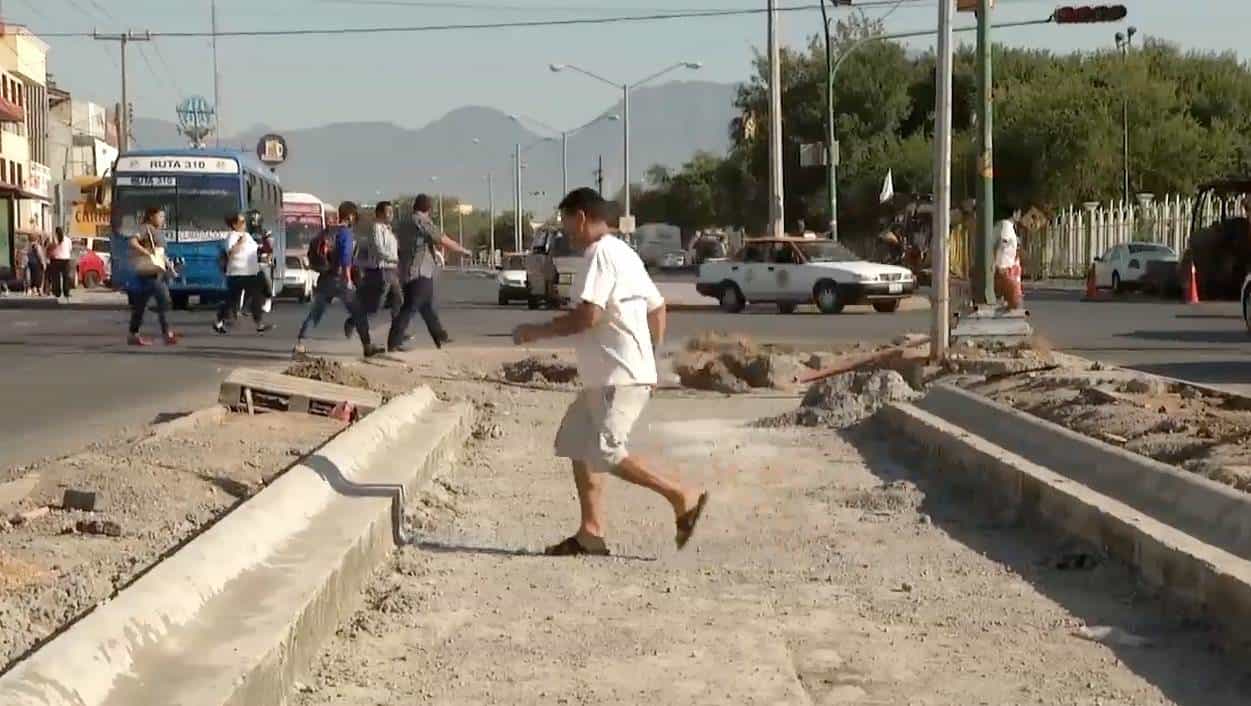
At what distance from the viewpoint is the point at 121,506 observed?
835 centimetres

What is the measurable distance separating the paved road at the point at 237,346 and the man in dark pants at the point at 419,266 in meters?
1.87

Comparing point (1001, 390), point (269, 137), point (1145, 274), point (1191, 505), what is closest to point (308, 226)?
point (269, 137)

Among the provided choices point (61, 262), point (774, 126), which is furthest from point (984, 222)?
point (61, 262)

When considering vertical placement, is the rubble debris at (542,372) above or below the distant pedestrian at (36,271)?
below

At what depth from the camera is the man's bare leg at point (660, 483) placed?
26.5 ft

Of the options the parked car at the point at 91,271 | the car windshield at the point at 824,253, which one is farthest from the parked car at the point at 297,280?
the car windshield at the point at 824,253

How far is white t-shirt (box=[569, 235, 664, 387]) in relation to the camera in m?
7.91

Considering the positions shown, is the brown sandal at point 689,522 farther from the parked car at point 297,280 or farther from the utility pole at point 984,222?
the parked car at point 297,280

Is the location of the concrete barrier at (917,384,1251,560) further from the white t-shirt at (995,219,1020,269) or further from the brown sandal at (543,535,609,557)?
the white t-shirt at (995,219,1020,269)

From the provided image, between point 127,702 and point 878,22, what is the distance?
2991 inches

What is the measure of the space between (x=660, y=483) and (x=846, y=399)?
682 cm

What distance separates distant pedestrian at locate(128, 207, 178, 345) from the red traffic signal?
14726mm

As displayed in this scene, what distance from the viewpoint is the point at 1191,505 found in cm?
788

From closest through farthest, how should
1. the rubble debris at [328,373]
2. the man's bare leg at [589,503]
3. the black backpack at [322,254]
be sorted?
the man's bare leg at [589,503] < the rubble debris at [328,373] < the black backpack at [322,254]
